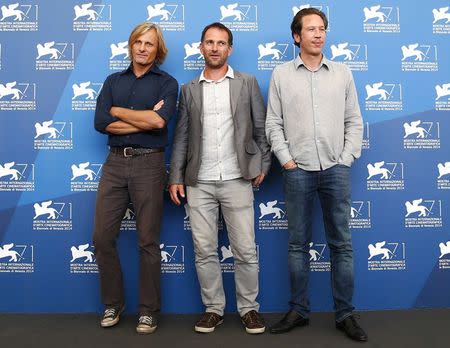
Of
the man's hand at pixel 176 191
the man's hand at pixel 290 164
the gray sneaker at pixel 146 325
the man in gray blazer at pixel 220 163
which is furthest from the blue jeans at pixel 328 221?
the gray sneaker at pixel 146 325

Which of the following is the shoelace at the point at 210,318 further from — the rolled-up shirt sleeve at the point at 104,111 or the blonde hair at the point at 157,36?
the blonde hair at the point at 157,36

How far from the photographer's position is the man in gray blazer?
8.50 feet

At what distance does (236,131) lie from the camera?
2.58 m

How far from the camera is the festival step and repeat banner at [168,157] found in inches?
117

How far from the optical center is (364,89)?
298cm

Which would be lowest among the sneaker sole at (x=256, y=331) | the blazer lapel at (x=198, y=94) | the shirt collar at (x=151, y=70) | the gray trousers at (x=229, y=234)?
the sneaker sole at (x=256, y=331)

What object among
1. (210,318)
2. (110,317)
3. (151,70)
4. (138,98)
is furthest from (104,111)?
(210,318)

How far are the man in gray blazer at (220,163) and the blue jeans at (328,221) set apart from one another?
245 mm

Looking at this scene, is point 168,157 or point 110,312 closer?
point 110,312

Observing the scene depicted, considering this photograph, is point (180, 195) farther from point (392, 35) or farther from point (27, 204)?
point (392, 35)

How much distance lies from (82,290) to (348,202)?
190 cm

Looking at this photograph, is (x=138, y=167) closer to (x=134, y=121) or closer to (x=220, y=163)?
(x=134, y=121)

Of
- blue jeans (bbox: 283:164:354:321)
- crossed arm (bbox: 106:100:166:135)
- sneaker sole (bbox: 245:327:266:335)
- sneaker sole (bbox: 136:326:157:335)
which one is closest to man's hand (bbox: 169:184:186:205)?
→ crossed arm (bbox: 106:100:166:135)

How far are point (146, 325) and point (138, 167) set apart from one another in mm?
956
